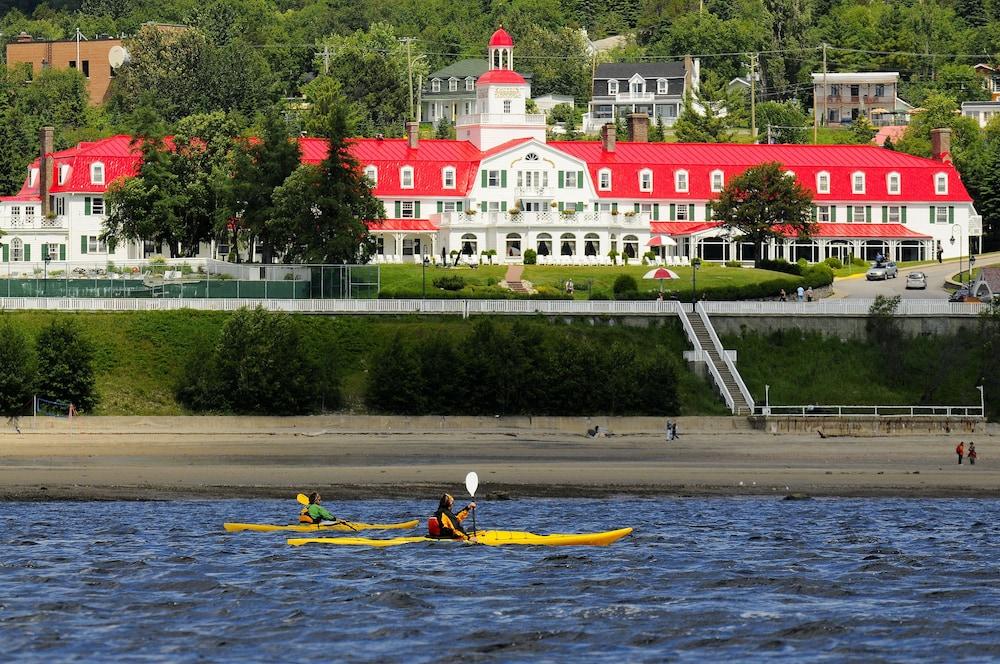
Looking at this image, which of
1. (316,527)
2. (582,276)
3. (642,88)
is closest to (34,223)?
(582,276)

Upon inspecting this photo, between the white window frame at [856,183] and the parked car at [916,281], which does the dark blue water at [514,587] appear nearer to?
the parked car at [916,281]

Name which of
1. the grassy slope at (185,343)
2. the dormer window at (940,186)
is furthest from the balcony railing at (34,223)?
the dormer window at (940,186)

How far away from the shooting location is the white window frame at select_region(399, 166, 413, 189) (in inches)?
4811

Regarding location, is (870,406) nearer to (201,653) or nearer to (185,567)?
(185,567)

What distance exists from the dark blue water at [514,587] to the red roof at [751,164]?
64.6m

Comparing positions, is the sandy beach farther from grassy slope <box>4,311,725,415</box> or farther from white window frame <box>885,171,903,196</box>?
white window frame <box>885,171,903,196</box>

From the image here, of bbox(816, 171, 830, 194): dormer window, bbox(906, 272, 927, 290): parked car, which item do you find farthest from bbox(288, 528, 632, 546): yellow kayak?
bbox(816, 171, 830, 194): dormer window

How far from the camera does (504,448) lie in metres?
74.7

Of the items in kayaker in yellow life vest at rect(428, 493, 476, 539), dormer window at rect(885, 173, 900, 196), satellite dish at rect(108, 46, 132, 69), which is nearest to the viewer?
kayaker in yellow life vest at rect(428, 493, 476, 539)

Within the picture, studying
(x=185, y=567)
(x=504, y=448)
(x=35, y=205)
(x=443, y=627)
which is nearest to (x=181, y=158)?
(x=35, y=205)

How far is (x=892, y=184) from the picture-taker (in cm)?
12900

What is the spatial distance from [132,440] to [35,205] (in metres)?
52.1

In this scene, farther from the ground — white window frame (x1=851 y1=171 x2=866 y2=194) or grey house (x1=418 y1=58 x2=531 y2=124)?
grey house (x1=418 y1=58 x2=531 y2=124)

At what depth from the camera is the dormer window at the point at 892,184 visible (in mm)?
128750
